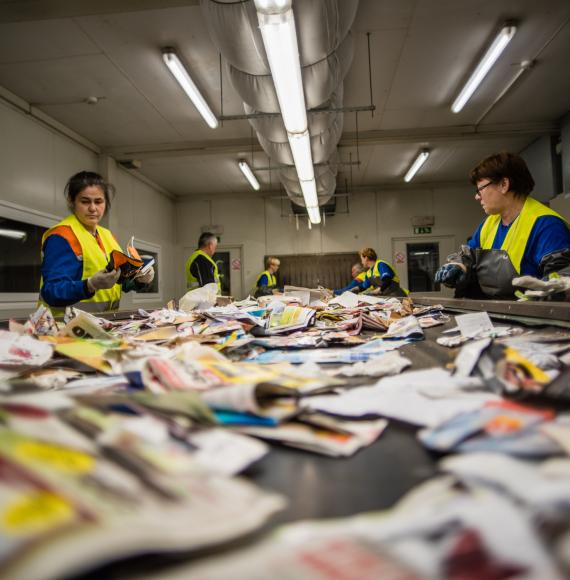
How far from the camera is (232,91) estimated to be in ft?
17.0

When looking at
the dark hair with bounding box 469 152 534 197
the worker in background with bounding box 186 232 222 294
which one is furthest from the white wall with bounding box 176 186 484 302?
the dark hair with bounding box 469 152 534 197

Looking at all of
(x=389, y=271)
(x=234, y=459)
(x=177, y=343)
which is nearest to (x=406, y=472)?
(x=234, y=459)

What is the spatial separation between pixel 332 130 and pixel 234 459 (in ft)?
16.3

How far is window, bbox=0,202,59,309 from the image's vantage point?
187 inches

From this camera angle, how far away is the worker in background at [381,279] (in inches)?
245

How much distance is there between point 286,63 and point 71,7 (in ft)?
6.86

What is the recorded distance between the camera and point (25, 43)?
405 cm

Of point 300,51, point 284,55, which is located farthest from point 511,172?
point 300,51

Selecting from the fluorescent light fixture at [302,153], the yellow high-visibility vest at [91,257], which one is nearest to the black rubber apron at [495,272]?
the yellow high-visibility vest at [91,257]

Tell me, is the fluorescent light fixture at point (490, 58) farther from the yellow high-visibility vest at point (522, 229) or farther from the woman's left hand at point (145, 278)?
the woman's left hand at point (145, 278)

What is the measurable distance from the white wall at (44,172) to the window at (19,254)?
7cm

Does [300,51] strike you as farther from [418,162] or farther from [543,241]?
[418,162]

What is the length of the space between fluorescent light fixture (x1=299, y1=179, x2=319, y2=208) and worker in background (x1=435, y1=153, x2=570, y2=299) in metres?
3.53

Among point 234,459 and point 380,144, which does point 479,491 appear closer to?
point 234,459
